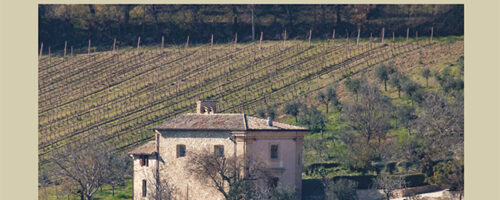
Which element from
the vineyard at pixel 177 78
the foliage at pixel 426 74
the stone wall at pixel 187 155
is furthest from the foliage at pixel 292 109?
the stone wall at pixel 187 155

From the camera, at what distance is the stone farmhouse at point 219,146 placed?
7050cm

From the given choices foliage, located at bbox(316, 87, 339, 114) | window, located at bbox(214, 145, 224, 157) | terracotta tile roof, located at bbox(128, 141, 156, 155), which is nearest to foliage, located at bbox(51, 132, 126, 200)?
terracotta tile roof, located at bbox(128, 141, 156, 155)

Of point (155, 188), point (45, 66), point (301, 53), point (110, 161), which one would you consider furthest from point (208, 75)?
point (155, 188)

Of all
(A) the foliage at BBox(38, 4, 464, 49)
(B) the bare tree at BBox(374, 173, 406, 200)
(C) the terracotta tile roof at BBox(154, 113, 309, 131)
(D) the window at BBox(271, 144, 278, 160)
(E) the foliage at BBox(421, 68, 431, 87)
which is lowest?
(B) the bare tree at BBox(374, 173, 406, 200)

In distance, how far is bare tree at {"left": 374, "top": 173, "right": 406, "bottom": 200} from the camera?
70438 mm

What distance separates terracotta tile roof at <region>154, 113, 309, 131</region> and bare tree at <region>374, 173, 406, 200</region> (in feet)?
20.8

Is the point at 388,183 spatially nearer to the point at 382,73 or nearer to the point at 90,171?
the point at 90,171

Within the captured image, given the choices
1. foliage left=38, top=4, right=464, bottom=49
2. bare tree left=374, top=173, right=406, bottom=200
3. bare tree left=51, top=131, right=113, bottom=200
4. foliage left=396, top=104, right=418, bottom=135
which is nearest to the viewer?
bare tree left=374, top=173, right=406, bottom=200

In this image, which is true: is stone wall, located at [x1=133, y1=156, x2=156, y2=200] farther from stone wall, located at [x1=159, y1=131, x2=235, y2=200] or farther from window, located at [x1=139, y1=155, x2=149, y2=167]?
stone wall, located at [x1=159, y1=131, x2=235, y2=200]

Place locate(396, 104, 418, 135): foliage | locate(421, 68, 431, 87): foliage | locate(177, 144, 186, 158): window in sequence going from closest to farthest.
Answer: locate(177, 144, 186, 158): window → locate(396, 104, 418, 135): foliage → locate(421, 68, 431, 87): foliage

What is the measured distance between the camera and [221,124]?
235 feet

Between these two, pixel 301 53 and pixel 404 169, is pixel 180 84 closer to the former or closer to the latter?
pixel 301 53

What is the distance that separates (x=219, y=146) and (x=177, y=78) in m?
45.8

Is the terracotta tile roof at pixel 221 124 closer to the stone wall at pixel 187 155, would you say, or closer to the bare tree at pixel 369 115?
the stone wall at pixel 187 155
